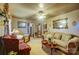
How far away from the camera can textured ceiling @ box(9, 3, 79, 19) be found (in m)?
2.51

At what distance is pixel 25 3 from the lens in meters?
2.51

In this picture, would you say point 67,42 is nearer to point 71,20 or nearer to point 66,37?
point 66,37

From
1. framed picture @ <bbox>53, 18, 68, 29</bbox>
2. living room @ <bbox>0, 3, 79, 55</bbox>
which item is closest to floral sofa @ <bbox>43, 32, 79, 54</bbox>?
living room @ <bbox>0, 3, 79, 55</bbox>

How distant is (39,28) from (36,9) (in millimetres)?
369

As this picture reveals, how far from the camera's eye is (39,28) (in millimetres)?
2590

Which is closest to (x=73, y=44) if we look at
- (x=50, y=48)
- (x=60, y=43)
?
(x=60, y=43)

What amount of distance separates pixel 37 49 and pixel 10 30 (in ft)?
2.04

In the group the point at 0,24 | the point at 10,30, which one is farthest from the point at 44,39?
the point at 0,24

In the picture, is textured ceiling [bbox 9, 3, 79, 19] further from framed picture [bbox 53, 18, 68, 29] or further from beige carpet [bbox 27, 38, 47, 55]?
beige carpet [bbox 27, 38, 47, 55]

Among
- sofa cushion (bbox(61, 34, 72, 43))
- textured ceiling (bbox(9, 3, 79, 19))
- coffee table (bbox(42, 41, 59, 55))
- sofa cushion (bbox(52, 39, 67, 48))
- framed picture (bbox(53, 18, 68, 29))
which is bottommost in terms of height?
coffee table (bbox(42, 41, 59, 55))

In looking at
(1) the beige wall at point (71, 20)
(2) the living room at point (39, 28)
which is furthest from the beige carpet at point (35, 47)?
(1) the beige wall at point (71, 20)

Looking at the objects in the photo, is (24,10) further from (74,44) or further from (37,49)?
(74,44)

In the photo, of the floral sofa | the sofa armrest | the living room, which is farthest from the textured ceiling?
the sofa armrest

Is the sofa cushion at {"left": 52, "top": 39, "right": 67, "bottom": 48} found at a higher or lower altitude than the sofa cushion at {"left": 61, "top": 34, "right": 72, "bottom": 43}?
lower
